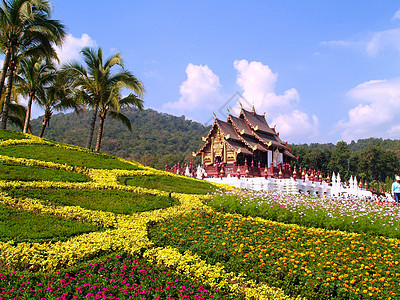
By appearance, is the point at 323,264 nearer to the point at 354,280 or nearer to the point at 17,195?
the point at 354,280

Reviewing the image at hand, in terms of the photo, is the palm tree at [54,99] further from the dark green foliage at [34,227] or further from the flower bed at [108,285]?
the flower bed at [108,285]

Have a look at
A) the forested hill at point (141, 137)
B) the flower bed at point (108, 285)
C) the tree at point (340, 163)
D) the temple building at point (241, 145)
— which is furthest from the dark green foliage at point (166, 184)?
the tree at point (340, 163)

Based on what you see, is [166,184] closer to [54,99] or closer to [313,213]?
[313,213]

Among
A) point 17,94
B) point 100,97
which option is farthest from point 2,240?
point 17,94

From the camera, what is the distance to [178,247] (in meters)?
6.80

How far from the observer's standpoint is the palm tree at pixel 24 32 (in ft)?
54.9

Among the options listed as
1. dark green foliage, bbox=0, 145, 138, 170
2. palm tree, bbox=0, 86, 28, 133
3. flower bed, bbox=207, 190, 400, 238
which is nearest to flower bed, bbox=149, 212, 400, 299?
flower bed, bbox=207, 190, 400, 238

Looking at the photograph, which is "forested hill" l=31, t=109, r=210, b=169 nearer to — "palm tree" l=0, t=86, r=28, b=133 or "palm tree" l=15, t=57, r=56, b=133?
"palm tree" l=0, t=86, r=28, b=133

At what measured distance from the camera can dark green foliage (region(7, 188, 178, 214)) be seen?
9500mm

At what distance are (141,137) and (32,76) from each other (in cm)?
7041

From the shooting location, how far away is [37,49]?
19000mm

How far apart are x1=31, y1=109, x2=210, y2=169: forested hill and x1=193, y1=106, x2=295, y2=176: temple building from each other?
108ft

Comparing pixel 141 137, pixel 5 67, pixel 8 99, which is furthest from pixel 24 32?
pixel 141 137

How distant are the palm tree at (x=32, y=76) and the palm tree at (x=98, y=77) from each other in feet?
9.15
